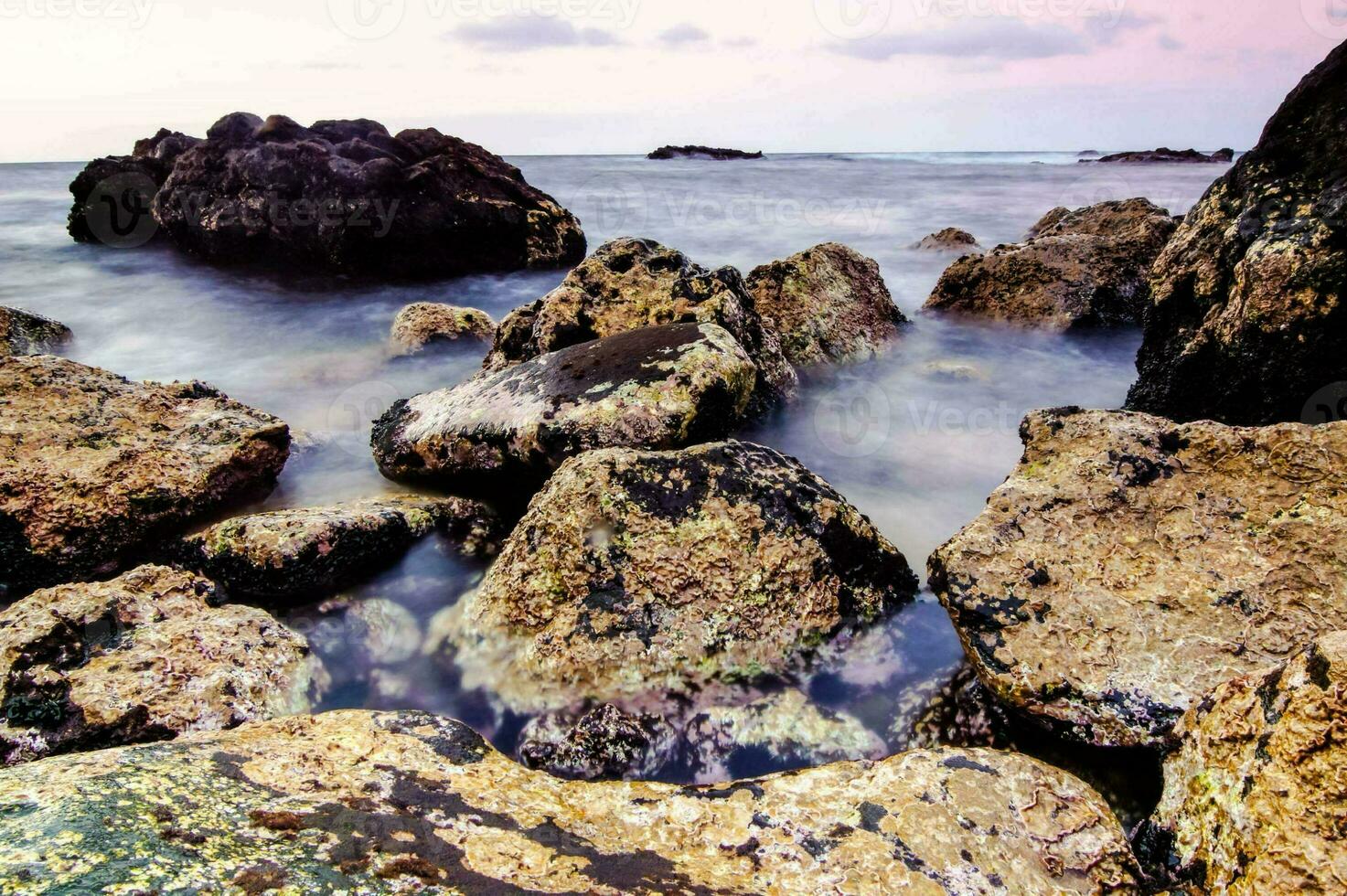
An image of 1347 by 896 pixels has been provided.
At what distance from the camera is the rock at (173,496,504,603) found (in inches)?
134

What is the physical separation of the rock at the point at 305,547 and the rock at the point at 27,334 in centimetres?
454

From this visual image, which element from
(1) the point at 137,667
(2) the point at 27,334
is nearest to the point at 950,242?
(2) the point at 27,334

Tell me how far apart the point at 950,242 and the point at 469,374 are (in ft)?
28.2

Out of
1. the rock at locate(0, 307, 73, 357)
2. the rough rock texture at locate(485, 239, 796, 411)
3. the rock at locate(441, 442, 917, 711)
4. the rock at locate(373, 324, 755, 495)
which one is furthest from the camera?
the rock at locate(0, 307, 73, 357)

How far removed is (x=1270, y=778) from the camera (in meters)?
1.70

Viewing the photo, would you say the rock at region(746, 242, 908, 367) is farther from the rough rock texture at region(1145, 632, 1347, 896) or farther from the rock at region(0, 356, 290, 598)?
the rough rock texture at region(1145, 632, 1347, 896)

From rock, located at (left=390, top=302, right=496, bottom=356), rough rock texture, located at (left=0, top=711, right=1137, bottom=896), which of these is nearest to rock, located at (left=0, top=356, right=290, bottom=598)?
rough rock texture, located at (left=0, top=711, right=1137, bottom=896)

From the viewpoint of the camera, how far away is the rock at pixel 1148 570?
7.81 feet

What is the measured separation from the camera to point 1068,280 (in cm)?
733

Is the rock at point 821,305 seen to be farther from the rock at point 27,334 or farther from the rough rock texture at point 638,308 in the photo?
the rock at point 27,334

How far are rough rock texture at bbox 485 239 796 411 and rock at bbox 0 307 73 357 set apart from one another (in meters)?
4.40

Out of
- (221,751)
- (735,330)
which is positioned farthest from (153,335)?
(221,751)

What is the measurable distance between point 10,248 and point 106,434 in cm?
1281

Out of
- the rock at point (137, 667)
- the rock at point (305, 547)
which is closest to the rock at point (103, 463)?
the rock at point (305, 547)
